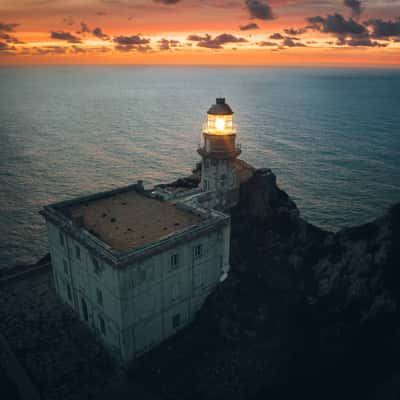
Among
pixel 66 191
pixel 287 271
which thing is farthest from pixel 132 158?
pixel 287 271

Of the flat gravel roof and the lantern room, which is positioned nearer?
the flat gravel roof

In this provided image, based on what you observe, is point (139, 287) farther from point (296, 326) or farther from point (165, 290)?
point (296, 326)

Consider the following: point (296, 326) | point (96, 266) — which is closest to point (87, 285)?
point (96, 266)

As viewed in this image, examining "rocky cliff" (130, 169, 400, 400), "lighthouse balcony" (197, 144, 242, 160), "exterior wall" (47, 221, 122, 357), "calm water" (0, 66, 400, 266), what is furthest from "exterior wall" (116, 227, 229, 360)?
"calm water" (0, 66, 400, 266)

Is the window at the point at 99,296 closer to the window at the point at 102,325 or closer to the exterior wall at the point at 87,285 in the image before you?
the exterior wall at the point at 87,285

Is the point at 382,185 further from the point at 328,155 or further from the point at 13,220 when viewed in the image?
the point at 13,220

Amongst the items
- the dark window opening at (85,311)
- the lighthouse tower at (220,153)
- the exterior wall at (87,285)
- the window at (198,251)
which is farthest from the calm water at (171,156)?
the window at (198,251)

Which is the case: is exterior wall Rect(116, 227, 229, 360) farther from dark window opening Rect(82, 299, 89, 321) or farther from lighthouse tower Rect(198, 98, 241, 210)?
lighthouse tower Rect(198, 98, 241, 210)
